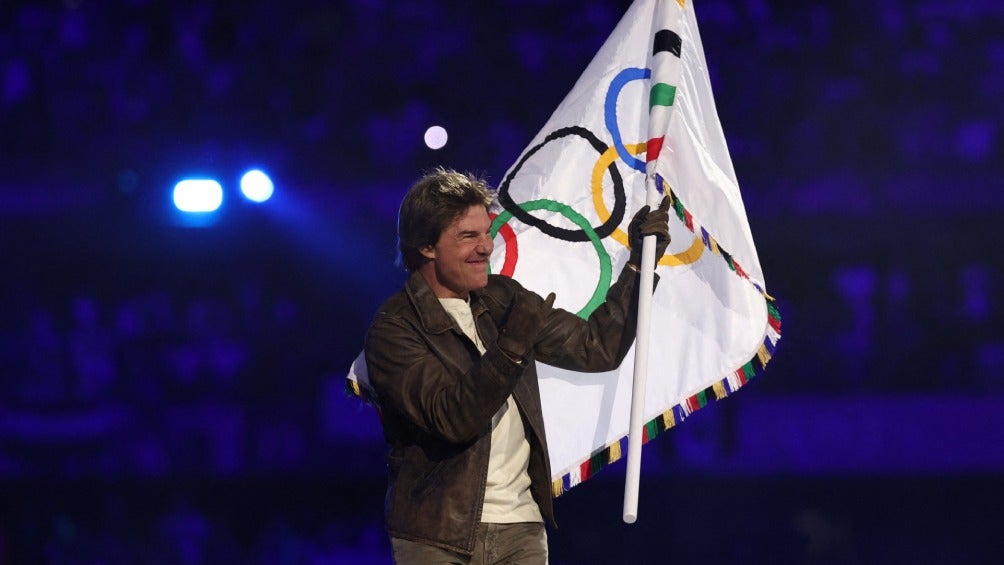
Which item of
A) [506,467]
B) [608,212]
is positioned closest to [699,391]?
[608,212]

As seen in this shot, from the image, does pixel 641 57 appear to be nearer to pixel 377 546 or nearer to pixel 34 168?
pixel 377 546

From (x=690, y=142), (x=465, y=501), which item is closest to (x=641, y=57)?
(x=690, y=142)

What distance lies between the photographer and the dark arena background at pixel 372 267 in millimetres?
4898

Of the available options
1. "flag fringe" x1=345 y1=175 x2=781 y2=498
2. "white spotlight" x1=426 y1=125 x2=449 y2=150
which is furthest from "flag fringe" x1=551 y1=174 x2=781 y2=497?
"white spotlight" x1=426 y1=125 x2=449 y2=150

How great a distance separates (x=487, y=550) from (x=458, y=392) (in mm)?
351

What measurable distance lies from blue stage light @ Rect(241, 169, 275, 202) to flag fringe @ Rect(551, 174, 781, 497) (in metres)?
2.76

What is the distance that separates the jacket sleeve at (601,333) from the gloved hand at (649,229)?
0.18 ft

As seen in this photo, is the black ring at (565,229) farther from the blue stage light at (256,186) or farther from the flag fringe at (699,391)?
the blue stage light at (256,186)

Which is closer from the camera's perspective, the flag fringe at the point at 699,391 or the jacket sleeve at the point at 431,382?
the jacket sleeve at the point at 431,382

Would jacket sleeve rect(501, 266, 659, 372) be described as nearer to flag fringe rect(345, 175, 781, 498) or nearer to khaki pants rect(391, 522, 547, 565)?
flag fringe rect(345, 175, 781, 498)

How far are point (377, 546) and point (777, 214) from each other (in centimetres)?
223

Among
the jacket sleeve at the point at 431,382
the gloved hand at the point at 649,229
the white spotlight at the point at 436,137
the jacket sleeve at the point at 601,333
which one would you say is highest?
the white spotlight at the point at 436,137

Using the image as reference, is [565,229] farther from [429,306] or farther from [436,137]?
[436,137]

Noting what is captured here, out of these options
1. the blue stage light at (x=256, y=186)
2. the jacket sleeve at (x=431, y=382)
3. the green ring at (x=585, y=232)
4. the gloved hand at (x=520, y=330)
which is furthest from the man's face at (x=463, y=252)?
the blue stage light at (x=256, y=186)
